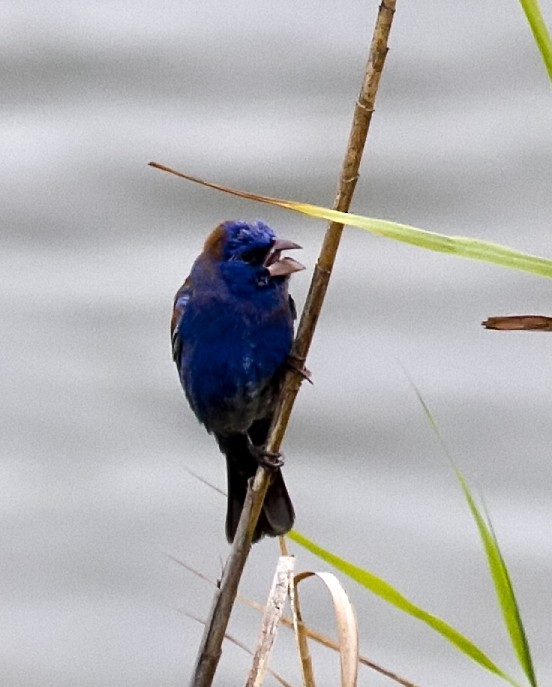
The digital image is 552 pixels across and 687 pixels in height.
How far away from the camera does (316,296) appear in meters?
2.18

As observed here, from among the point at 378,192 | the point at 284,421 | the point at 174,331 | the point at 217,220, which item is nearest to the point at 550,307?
the point at 378,192

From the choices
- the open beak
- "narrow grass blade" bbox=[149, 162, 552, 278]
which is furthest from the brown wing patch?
"narrow grass blade" bbox=[149, 162, 552, 278]

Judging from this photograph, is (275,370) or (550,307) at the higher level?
(550,307)

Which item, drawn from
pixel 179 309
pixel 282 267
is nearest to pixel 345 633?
pixel 282 267

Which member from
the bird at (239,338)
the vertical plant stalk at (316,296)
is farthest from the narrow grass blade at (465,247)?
the bird at (239,338)

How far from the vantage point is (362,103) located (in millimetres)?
2041

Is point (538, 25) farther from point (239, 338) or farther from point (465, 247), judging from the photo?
point (239, 338)

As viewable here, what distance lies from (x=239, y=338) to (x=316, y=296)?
3.14 feet

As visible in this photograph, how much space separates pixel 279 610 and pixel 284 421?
254mm

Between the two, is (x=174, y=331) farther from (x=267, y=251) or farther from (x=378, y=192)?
(x=378, y=192)

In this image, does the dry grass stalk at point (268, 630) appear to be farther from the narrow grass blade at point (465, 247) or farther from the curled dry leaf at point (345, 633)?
the narrow grass blade at point (465, 247)

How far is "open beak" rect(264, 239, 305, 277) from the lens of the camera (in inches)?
118

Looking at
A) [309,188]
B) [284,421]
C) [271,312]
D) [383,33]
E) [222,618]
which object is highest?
[309,188]

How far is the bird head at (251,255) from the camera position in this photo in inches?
119
